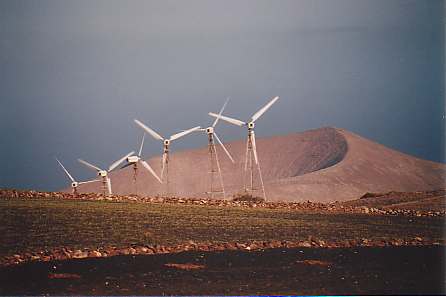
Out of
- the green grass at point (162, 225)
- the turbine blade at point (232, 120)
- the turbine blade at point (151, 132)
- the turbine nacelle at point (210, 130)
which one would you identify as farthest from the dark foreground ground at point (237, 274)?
the turbine nacelle at point (210, 130)

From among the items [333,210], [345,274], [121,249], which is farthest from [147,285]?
[333,210]

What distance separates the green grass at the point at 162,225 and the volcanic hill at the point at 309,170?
2519 cm

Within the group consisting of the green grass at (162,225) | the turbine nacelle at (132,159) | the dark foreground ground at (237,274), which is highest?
the turbine nacelle at (132,159)

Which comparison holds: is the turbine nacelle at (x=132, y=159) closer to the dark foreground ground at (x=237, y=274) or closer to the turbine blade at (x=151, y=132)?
the turbine blade at (x=151, y=132)

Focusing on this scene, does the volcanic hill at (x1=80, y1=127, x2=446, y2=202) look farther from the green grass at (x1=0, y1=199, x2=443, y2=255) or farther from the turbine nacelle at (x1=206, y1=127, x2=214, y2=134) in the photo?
the green grass at (x1=0, y1=199, x2=443, y2=255)

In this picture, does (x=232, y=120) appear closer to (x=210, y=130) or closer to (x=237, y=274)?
(x=210, y=130)

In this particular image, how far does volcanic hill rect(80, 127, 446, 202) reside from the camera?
50500mm

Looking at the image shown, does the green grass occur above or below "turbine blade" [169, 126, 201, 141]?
below

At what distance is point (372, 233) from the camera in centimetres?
2111

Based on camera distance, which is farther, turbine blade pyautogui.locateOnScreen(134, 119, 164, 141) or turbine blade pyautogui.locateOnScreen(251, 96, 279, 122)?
turbine blade pyautogui.locateOnScreen(134, 119, 164, 141)

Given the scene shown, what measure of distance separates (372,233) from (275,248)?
3.60m

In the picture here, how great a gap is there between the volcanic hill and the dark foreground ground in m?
30.0

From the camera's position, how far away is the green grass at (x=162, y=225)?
18.4 m

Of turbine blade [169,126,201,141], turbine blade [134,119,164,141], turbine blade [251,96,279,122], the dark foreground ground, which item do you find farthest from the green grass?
turbine blade [169,126,201,141]
